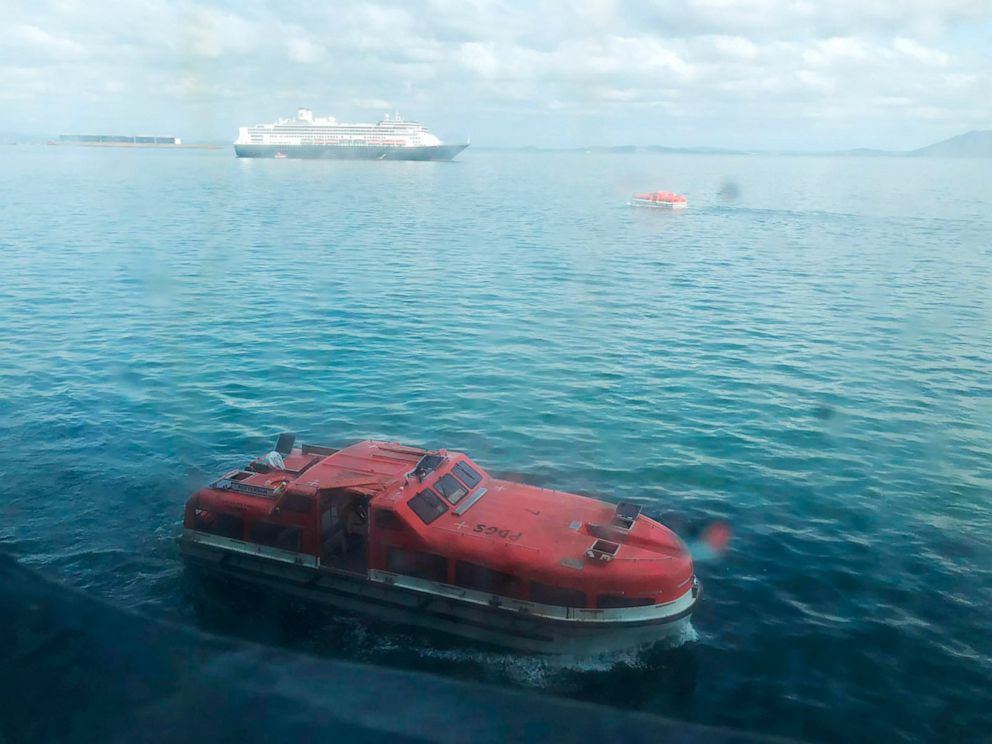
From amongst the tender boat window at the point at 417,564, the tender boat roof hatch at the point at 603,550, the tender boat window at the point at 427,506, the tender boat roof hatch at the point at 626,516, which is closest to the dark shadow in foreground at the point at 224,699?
the tender boat window at the point at 417,564

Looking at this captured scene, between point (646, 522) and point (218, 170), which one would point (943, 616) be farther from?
point (218, 170)

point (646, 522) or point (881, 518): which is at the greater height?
point (646, 522)

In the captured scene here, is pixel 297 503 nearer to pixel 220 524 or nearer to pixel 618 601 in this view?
pixel 220 524

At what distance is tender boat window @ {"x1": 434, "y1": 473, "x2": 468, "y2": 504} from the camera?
1834 cm

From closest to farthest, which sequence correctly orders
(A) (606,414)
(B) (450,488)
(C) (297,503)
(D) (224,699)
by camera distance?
1. (D) (224,699)
2. (C) (297,503)
3. (B) (450,488)
4. (A) (606,414)

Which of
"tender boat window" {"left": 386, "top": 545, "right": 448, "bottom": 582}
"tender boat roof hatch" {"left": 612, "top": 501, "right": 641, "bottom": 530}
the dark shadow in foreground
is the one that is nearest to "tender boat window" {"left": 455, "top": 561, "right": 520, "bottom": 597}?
"tender boat window" {"left": 386, "top": 545, "right": 448, "bottom": 582}

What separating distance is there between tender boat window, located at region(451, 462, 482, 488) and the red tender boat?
4 cm

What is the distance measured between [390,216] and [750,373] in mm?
68322

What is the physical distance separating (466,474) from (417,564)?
9.61 ft

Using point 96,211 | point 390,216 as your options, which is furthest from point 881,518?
point 96,211

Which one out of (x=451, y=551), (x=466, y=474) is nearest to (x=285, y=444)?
(x=466, y=474)

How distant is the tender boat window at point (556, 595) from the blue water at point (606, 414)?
1359 millimetres

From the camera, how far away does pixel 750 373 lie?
115 ft

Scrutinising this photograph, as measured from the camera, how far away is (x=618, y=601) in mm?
16047
